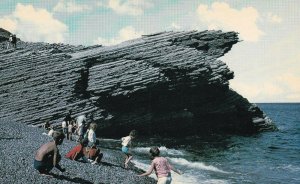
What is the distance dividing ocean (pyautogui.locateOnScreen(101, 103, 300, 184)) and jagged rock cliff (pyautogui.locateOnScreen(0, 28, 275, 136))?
4.33m

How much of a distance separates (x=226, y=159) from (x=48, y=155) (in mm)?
25359

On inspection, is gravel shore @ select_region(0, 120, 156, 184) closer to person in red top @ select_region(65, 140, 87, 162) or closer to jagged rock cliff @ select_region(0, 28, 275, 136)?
person in red top @ select_region(65, 140, 87, 162)

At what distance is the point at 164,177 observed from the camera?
42.2 feet

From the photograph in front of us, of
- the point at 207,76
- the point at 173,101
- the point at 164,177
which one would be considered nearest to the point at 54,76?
the point at 173,101

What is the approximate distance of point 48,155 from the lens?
47.3 ft

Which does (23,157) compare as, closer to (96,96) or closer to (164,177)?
(164,177)

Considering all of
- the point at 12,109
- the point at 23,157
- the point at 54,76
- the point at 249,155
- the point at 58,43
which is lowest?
the point at 249,155

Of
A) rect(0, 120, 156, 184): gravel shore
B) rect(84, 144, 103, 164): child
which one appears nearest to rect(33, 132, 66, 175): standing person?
rect(0, 120, 156, 184): gravel shore

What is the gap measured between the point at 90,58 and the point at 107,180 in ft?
101

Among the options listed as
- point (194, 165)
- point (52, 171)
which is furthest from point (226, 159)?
point (52, 171)

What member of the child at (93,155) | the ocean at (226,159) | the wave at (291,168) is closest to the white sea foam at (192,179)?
the ocean at (226,159)

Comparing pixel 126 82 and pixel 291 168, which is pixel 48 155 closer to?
pixel 291 168

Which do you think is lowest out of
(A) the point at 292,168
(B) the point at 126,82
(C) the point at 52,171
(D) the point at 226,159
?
(A) the point at 292,168

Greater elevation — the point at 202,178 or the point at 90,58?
the point at 90,58
